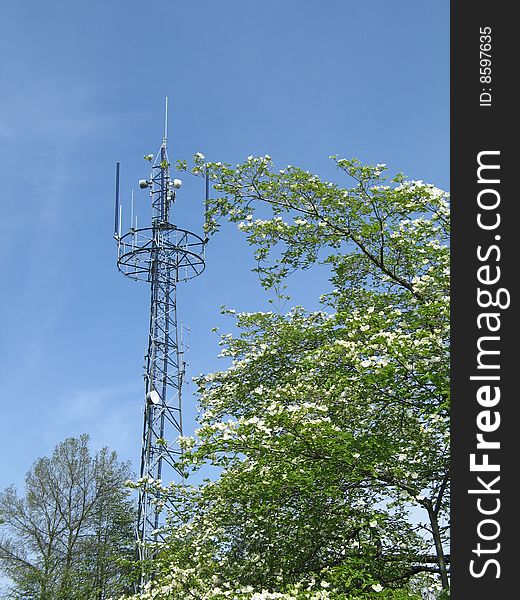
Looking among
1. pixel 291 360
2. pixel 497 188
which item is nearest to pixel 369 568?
pixel 291 360

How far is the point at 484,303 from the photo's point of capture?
5391mm

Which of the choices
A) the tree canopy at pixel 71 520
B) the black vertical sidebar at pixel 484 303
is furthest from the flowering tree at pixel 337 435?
the tree canopy at pixel 71 520

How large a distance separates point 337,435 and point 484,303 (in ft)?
10.9

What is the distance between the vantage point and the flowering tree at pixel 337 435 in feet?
27.2

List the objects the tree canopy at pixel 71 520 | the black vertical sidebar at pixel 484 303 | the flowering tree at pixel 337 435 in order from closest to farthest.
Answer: the black vertical sidebar at pixel 484 303
the flowering tree at pixel 337 435
the tree canopy at pixel 71 520

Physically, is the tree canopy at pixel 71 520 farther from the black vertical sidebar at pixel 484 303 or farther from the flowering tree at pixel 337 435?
the black vertical sidebar at pixel 484 303

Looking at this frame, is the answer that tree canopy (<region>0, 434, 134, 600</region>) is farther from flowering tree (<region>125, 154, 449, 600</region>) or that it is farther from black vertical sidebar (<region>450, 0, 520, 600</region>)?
black vertical sidebar (<region>450, 0, 520, 600</region>)

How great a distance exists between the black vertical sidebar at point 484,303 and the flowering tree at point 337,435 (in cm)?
253

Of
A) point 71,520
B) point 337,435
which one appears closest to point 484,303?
point 337,435

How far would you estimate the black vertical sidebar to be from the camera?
509cm

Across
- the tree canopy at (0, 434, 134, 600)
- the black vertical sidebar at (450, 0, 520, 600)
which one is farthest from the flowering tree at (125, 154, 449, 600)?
the tree canopy at (0, 434, 134, 600)

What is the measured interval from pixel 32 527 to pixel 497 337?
21.1m

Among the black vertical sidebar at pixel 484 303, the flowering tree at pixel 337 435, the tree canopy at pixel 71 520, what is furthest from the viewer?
the tree canopy at pixel 71 520

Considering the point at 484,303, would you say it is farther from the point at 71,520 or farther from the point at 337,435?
the point at 71,520
